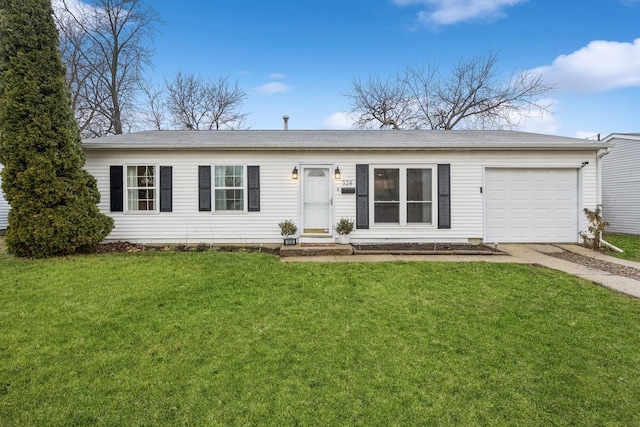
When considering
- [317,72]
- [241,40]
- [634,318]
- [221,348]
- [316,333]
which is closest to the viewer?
[221,348]

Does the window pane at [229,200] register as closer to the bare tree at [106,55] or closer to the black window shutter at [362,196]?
the black window shutter at [362,196]

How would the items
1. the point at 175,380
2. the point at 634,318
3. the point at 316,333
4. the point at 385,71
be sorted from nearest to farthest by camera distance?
1. the point at 175,380
2. the point at 316,333
3. the point at 634,318
4. the point at 385,71

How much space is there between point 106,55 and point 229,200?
15940 mm

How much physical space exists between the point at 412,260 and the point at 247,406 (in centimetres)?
490

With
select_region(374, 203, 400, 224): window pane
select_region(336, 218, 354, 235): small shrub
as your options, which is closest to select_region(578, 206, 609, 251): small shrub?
select_region(374, 203, 400, 224): window pane

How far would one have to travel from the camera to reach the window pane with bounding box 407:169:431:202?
8188 mm

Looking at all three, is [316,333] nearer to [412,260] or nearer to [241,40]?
[412,260]

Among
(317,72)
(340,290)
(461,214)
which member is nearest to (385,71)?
(317,72)

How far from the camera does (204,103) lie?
2056 centimetres

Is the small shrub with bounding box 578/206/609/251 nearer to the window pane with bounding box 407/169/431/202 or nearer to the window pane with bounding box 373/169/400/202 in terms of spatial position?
the window pane with bounding box 407/169/431/202

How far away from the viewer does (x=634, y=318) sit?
3.66 meters

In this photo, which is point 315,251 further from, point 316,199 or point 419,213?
point 419,213

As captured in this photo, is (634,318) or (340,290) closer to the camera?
(634,318)

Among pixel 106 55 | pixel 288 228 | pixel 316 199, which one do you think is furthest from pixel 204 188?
pixel 106 55
